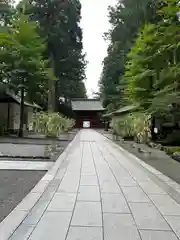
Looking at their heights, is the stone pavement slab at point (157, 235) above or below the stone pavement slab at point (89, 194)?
below

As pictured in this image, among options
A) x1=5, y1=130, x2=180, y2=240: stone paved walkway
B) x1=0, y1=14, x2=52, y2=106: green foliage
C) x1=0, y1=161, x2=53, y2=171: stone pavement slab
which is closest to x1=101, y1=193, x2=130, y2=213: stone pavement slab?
x1=5, y1=130, x2=180, y2=240: stone paved walkway

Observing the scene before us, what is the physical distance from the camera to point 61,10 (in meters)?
29.9

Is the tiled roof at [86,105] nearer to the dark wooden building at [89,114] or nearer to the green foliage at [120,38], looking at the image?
the dark wooden building at [89,114]

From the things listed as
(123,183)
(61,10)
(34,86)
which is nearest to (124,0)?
(61,10)

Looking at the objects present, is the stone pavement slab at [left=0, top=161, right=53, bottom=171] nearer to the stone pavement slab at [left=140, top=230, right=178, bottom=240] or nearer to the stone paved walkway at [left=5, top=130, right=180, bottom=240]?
the stone paved walkway at [left=5, top=130, right=180, bottom=240]

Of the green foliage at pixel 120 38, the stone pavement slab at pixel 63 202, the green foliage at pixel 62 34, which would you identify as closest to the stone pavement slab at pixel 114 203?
the stone pavement slab at pixel 63 202

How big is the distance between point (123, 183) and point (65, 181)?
4.05ft

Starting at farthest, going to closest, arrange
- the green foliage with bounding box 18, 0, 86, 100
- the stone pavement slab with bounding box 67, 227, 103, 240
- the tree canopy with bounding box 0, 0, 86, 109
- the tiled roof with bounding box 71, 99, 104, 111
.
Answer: the tiled roof with bounding box 71, 99, 104, 111
the green foliage with bounding box 18, 0, 86, 100
the tree canopy with bounding box 0, 0, 86, 109
the stone pavement slab with bounding box 67, 227, 103, 240

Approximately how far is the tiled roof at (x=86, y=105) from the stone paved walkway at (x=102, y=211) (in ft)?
144

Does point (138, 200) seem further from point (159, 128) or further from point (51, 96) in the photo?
point (51, 96)

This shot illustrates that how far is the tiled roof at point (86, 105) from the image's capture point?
50656 mm

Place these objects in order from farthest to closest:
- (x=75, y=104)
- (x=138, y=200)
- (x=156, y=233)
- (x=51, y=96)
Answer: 1. (x=75, y=104)
2. (x=51, y=96)
3. (x=138, y=200)
4. (x=156, y=233)

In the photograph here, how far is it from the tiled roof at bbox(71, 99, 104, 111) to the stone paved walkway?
43.7 m

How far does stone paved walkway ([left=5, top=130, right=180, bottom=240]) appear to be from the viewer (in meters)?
3.42
